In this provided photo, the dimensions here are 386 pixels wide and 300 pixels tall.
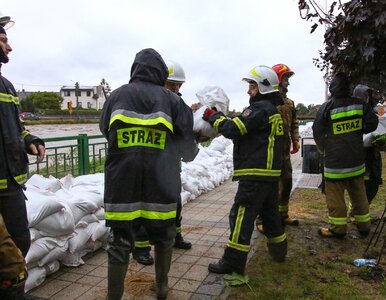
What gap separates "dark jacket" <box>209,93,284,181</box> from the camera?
339cm

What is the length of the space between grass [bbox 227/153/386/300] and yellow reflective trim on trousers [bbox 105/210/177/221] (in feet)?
3.24

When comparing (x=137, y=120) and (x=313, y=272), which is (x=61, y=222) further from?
(x=313, y=272)

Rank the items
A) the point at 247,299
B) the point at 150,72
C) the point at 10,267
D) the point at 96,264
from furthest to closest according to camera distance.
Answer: the point at 96,264 → the point at 247,299 → the point at 150,72 → the point at 10,267

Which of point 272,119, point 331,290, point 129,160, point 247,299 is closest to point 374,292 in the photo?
point 331,290

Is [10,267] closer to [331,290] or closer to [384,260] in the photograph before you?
[331,290]

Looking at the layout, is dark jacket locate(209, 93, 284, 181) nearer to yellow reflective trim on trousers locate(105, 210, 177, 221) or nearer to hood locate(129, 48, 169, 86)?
hood locate(129, 48, 169, 86)

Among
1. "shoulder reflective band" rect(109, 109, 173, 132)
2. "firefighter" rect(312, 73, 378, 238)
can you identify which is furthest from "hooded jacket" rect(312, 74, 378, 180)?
"shoulder reflective band" rect(109, 109, 173, 132)

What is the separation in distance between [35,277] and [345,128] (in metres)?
3.51

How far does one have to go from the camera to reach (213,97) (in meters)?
3.56

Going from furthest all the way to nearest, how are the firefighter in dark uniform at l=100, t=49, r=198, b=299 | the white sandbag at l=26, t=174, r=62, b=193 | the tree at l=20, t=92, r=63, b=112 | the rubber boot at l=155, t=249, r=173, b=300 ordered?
the tree at l=20, t=92, r=63, b=112
the white sandbag at l=26, t=174, r=62, b=193
the rubber boot at l=155, t=249, r=173, b=300
the firefighter in dark uniform at l=100, t=49, r=198, b=299

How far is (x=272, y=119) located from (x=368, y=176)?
230 centimetres

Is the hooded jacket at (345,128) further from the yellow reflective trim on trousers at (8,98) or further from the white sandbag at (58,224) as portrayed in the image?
the yellow reflective trim on trousers at (8,98)

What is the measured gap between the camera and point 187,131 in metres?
2.94

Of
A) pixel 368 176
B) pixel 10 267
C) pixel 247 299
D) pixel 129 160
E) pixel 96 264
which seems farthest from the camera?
pixel 368 176
